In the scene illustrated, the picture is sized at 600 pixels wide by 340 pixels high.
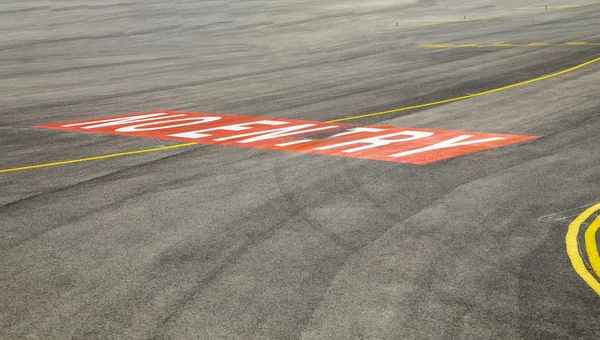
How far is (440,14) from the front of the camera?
4503 centimetres

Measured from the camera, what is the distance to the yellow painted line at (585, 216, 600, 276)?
10.0 metres

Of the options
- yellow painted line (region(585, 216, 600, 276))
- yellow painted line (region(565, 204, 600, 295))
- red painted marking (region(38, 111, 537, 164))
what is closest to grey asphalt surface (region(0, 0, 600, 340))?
yellow painted line (region(565, 204, 600, 295))

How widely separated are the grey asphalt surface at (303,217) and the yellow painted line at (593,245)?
1.02 ft

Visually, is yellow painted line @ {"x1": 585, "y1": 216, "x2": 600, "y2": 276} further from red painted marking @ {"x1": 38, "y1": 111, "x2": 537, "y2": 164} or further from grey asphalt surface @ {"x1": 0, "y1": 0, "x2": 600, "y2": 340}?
red painted marking @ {"x1": 38, "y1": 111, "x2": 537, "y2": 164}

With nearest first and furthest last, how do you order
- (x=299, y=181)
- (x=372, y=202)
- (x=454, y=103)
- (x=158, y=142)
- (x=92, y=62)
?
(x=372, y=202)
(x=299, y=181)
(x=158, y=142)
(x=454, y=103)
(x=92, y=62)

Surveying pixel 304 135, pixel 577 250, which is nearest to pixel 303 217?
pixel 577 250

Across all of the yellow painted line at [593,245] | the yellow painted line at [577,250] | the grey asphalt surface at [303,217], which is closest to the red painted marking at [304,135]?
the grey asphalt surface at [303,217]

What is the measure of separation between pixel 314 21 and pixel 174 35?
7796 mm

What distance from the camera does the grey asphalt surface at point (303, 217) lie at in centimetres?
877

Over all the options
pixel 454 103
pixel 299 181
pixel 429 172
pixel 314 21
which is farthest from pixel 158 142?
pixel 314 21

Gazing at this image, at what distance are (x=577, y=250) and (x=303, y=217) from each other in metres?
3.93

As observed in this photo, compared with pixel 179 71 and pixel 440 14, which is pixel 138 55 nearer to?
pixel 179 71

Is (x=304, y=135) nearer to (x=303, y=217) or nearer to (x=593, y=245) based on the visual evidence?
(x=303, y=217)

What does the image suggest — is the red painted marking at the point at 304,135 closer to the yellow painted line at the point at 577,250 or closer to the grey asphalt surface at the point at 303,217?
the grey asphalt surface at the point at 303,217
